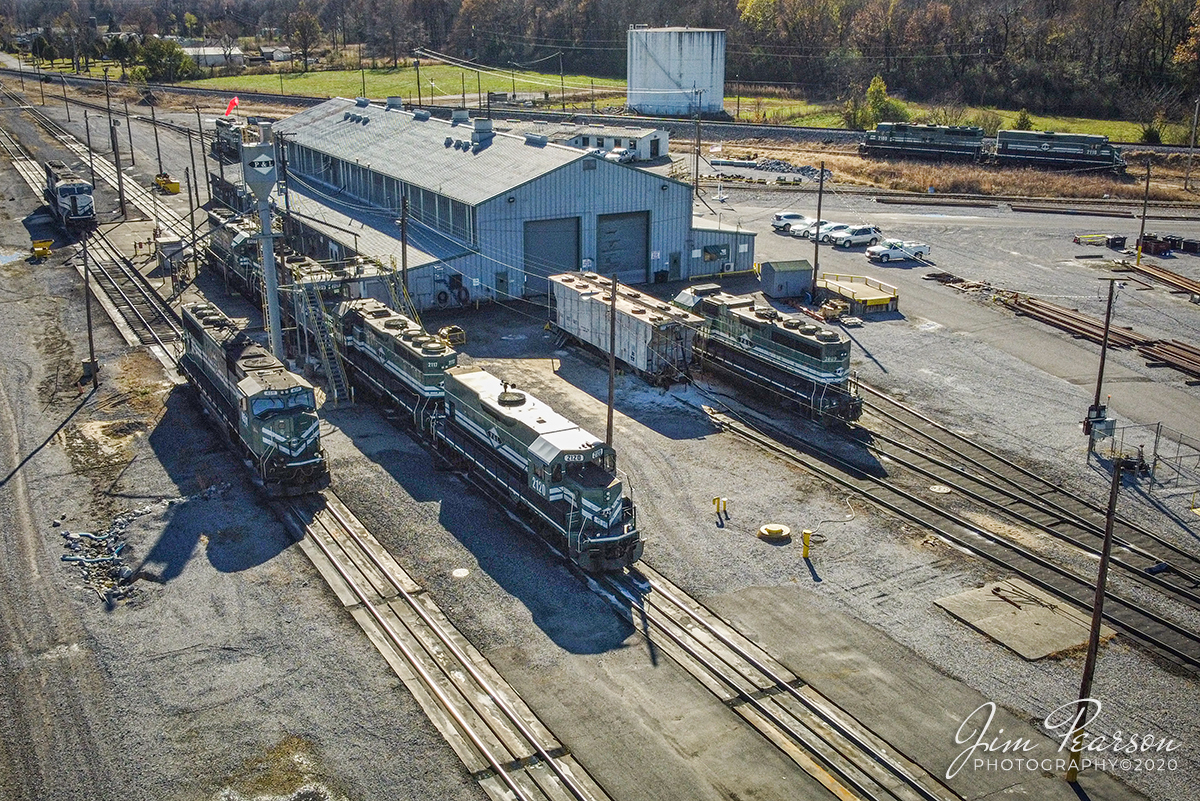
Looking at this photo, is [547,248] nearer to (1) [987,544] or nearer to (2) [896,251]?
(2) [896,251]

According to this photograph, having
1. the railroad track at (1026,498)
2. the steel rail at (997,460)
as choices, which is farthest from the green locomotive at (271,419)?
the steel rail at (997,460)

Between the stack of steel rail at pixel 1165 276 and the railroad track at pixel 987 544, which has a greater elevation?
the stack of steel rail at pixel 1165 276

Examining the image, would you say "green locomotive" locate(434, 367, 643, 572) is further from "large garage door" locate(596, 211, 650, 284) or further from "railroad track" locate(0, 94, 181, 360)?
"large garage door" locate(596, 211, 650, 284)

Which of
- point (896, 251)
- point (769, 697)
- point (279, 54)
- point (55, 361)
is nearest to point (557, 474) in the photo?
point (769, 697)

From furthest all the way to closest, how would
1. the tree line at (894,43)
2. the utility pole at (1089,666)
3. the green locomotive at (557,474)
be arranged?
1. the tree line at (894,43)
2. the green locomotive at (557,474)
3. the utility pole at (1089,666)

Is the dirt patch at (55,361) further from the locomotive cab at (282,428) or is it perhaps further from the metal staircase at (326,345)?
the locomotive cab at (282,428)

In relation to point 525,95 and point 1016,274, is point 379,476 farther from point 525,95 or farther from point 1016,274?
point 525,95
